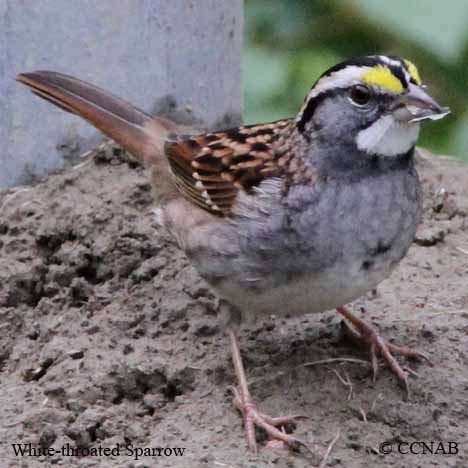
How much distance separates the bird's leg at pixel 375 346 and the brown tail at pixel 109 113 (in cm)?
102

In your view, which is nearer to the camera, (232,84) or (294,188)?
(294,188)

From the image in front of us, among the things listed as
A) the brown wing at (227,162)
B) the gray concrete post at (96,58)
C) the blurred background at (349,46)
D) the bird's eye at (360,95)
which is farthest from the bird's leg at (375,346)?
the blurred background at (349,46)

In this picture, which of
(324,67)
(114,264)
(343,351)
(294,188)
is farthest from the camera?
(324,67)

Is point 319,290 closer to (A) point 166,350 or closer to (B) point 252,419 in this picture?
(B) point 252,419

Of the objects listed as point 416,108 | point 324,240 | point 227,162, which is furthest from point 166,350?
point 416,108

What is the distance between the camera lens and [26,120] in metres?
5.77

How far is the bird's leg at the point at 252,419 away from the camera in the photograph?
450 centimetres

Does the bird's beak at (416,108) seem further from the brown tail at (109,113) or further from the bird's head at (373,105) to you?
the brown tail at (109,113)

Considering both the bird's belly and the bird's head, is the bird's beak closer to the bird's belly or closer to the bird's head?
the bird's head

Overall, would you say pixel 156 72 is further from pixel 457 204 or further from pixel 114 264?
pixel 457 204

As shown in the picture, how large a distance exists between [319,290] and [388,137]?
519 mm

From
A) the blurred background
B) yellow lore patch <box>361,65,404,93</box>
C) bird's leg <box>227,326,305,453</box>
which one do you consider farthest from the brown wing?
the blurred background

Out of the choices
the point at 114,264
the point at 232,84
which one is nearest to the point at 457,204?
the point at 232,84

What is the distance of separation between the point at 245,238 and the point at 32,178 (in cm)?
144
